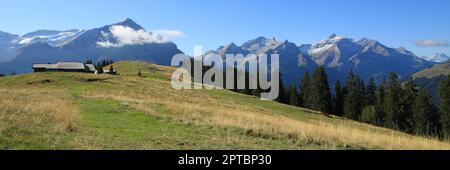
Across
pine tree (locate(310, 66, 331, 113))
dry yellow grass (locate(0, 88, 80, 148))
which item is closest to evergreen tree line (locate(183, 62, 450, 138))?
pine tree (locate(310, 66, 331, 113))

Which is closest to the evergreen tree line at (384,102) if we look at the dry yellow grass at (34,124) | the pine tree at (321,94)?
the pine tree at (321,94)

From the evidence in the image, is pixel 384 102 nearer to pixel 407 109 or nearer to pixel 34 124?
pixel 407 109

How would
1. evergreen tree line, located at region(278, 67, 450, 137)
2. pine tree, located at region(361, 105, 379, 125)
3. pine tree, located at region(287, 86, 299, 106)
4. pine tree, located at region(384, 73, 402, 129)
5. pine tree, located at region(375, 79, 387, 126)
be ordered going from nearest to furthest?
evergreen tree line, located at region(278, 67, 450, 137) < pine tree, located at region(384, 73, 402, 129) < pine tree, located at region(361, 105, 379, 125) < pine tree, located at region(375, 79, 387, 126) < pine tree, located at region(287, 86, 299, 106)

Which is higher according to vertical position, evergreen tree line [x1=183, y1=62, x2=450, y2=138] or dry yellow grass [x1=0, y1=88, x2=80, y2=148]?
dry yellow grass [x1=0, y1=88, x2=80, y2=148]

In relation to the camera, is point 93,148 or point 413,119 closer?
point 93,148

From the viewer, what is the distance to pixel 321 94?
115375 mm

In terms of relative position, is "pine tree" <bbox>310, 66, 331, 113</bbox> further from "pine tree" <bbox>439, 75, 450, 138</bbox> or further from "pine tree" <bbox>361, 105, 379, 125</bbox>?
"pine tree" <bbox>439, 75, 450, 138</bbox>

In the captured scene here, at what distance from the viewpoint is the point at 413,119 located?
3772 inches

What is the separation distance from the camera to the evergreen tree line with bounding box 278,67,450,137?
295 ft

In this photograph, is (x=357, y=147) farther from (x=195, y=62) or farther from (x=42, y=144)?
(x=195, y=62)

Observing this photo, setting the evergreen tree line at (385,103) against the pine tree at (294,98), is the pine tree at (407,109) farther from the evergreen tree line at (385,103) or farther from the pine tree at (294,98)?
the pine tree at (294,98)

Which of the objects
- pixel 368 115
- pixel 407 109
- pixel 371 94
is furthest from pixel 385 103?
pixel 371 94
